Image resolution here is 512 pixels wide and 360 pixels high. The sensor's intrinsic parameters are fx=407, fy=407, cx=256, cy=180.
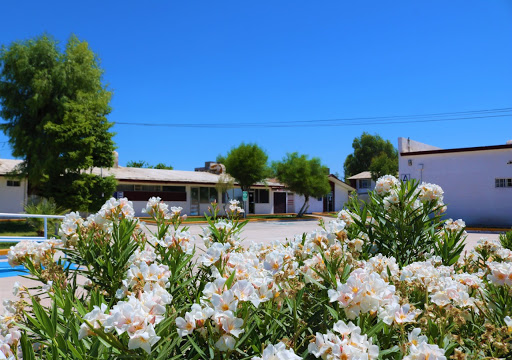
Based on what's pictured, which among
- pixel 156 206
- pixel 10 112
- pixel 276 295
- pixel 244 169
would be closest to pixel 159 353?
pixel 276 295

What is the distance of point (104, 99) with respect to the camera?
975 inches

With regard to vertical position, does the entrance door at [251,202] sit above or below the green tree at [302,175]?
below

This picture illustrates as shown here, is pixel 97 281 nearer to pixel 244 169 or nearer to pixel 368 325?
pixel 368 325

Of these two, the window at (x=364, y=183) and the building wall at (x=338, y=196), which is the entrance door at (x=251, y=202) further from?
the window at (x=364, y=183)

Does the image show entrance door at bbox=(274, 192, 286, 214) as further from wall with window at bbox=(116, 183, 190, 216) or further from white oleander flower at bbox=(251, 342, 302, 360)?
white oleander flower at bbox=(251, 342, 302, 360)

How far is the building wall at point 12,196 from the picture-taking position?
25.9 meters

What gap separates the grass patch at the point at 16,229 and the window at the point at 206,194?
44.6 feet

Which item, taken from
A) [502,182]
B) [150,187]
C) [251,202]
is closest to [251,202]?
[251,202]

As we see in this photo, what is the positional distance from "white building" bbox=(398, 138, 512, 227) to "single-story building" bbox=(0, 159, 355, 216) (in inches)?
571

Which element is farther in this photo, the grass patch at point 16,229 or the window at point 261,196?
the window at point 261,196

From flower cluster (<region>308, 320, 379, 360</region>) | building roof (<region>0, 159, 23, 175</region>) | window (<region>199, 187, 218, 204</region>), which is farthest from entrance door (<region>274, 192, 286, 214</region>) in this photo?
flower cluster (<region>308, 320, 379, 360</region>)

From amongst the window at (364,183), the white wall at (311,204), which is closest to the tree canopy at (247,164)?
the white wall at (311,204)

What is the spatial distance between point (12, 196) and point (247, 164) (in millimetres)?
16320

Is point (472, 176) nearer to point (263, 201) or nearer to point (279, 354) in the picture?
point (263, 201)
